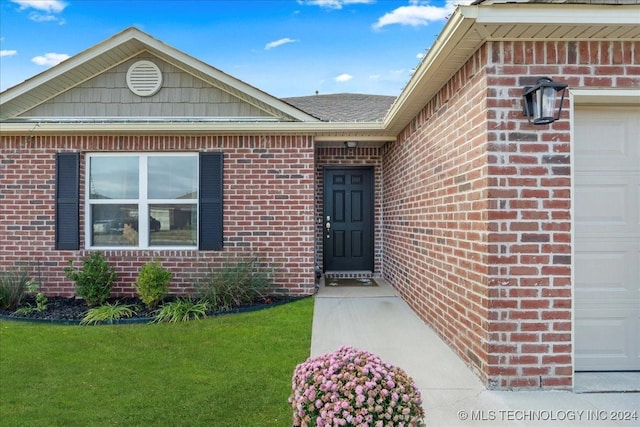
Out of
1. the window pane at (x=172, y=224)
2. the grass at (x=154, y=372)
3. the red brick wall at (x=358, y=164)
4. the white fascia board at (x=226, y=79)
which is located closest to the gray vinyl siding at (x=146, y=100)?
the white fascia board at (x=226, y=79)

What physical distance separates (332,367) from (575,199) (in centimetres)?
252

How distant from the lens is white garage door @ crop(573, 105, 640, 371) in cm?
336

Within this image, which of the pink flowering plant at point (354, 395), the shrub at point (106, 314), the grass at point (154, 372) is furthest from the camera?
the shrub at point (106, 314)

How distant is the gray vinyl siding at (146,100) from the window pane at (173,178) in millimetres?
762

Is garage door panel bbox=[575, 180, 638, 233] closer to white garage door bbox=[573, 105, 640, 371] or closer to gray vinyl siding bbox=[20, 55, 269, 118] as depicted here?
white garage door bbox=[573, 105, 640, 371]

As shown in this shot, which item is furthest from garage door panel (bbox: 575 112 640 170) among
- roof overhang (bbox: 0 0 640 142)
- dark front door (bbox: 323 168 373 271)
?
dark front door (bbox: 323 168 373 271)

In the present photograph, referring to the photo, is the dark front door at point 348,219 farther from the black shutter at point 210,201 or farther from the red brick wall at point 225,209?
the black shutter at point 210,201

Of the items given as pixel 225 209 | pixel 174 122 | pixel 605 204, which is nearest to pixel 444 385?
pixel 605 204

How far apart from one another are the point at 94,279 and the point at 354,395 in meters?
5.13

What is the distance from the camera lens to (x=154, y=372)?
3.62 metres

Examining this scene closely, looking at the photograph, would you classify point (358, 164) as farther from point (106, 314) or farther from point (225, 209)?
point (106, 314)

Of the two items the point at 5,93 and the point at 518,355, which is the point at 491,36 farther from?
Answer: the point at 5,93

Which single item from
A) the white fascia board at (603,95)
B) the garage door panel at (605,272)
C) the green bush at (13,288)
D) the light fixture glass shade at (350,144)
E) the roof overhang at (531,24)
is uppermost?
the roof overhang at (531,24)

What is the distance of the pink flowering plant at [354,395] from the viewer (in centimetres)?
199
